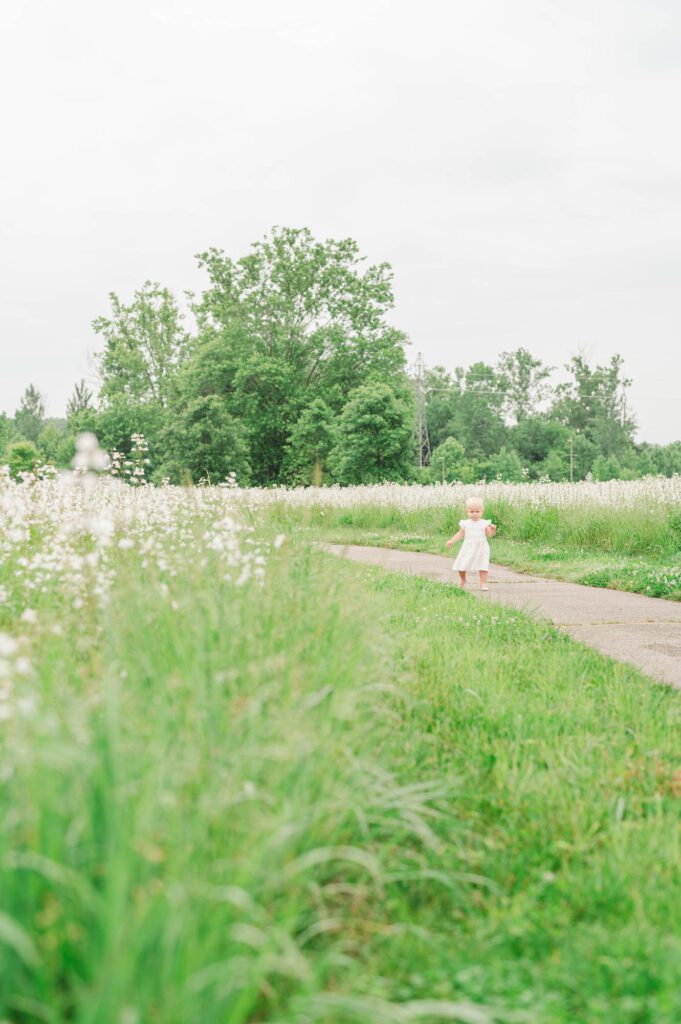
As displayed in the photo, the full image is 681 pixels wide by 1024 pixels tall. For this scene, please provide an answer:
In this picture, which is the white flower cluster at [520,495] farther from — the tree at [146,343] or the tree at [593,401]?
the tree at [593,401]

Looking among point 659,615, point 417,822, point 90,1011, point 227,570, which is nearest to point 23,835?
point 90,1011

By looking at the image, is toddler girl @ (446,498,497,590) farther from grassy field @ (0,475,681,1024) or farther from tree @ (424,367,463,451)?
tree @ (424,367,463,451)

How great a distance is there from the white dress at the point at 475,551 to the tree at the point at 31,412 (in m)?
75.5

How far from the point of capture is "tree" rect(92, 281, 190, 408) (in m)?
49.7

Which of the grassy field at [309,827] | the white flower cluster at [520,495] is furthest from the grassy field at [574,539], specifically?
the grassy field at [309,827]

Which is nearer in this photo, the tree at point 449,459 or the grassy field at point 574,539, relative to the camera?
the grassy field at point 574,539

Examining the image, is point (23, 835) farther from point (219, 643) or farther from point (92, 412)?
point (92, 412)

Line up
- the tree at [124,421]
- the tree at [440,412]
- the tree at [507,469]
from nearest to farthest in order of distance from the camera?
the tree at [124,421]
the tree at [507,469]
the tree at [440,412]

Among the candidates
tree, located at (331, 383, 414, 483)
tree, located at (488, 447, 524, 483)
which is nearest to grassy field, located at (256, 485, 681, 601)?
tree, located at (331, 383, 414, 483)

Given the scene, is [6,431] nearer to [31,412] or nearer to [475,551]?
[31,412]

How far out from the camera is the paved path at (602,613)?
536 centimetres

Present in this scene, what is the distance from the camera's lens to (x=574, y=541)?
12805 mm

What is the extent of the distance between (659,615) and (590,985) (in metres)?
5.30

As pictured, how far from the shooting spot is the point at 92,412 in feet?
160
